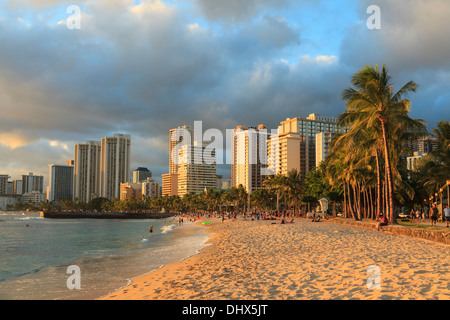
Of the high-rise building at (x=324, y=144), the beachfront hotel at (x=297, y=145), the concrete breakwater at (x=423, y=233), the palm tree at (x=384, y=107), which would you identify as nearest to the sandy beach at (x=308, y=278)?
the concrete breakwater at (x=423, y=233)

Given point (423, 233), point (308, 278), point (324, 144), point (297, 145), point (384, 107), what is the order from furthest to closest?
point (297, 145) < point (324, 144) < point (384, 107) < point (423, 233) < point (308, 278)

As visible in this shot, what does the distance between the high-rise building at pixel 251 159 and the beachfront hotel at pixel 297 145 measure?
66.3 ft

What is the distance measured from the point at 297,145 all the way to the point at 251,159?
3816 centimetres

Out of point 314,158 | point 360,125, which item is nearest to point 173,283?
point 360,125

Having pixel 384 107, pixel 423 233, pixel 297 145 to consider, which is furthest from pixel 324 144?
pixel 423 233

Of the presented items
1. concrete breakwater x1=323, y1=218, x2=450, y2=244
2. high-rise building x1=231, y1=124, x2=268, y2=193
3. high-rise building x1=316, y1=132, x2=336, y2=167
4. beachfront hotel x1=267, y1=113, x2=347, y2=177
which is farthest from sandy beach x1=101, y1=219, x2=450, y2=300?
high-rise building x1=231, y1=124, x2=268, y2=193

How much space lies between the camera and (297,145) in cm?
14900

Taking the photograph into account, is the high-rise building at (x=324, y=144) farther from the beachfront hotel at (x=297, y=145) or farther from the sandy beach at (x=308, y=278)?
the sandy beach at (x=308, y=278)

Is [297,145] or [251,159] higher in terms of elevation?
[297,145]

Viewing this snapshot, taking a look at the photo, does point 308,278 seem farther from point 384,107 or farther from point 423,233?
point 384,107

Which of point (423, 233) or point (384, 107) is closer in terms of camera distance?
point (423, 233)

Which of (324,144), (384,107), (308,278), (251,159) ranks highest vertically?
(324,144)

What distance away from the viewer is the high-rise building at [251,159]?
18025 cm
